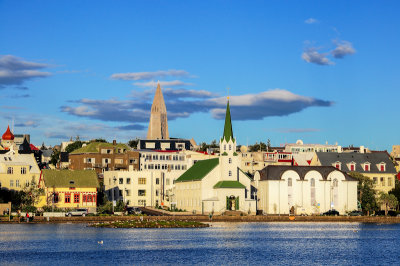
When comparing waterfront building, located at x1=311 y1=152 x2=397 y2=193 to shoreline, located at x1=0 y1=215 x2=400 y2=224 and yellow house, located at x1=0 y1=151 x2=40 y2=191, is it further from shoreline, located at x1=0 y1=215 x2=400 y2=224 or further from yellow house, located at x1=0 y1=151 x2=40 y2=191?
yellow house, located at x1=0 y1=151 x2=40 y2=191

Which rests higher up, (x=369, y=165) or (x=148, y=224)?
(x=369, y=165)

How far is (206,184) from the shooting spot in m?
137

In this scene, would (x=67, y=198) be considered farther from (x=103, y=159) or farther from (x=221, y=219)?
(x=103, y=159)

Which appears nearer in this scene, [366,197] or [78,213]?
[78,213]

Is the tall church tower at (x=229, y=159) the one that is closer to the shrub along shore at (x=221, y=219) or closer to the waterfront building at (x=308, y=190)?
the waterfront building at (x=308, y=190)

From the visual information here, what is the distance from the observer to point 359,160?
159m

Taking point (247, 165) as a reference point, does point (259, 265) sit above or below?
below

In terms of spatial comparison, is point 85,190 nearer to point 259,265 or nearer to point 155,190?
point 155,190

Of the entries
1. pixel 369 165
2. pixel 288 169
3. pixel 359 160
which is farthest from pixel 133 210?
pixel 369 165

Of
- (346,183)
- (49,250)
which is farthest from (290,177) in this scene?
(49,250)

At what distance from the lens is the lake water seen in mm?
69938

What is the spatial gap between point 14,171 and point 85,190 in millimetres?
13248

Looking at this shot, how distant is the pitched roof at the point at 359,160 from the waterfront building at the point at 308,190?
657 inches

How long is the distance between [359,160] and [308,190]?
23415 millimetres
